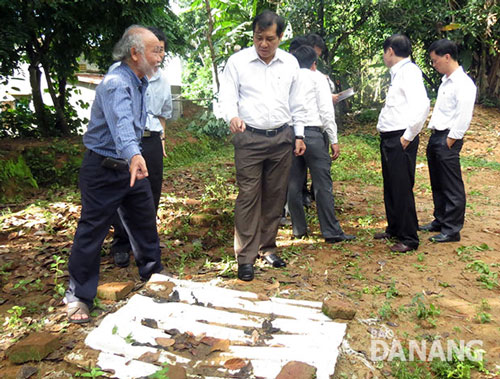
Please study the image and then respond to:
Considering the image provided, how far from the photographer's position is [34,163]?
704 centimetres

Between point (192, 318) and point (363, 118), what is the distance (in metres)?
13.0

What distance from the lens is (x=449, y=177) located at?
4.53 m

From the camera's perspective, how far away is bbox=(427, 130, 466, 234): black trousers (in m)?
4.49

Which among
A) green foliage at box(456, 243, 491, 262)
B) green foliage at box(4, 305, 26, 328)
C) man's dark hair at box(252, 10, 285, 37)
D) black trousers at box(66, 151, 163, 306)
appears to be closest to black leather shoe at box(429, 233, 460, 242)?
green foliage at box(456, 243, 491, 262)

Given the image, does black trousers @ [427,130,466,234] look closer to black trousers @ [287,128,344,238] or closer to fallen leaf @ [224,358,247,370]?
black trousers @ [287,128,344,238]

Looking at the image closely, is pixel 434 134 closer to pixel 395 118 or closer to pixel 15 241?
pixel 395 118

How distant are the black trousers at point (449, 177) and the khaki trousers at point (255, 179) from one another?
191cm

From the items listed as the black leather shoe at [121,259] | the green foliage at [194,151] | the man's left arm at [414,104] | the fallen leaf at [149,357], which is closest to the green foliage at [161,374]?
the fallen leaf at [149,357]

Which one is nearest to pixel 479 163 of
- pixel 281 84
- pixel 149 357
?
pixel 281 84

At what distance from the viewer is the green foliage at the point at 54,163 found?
23.2 feet

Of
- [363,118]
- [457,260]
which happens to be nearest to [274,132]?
[457,260]

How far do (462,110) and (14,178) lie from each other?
21.1 feet

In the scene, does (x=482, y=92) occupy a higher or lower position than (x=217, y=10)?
lower

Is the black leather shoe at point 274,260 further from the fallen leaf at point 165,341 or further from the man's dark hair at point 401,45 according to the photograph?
the man's dark hair at point 401,45
